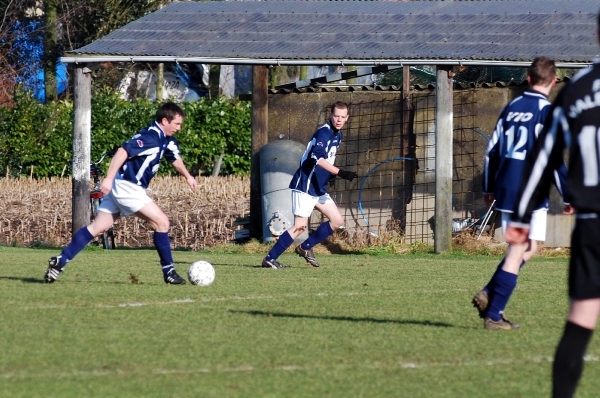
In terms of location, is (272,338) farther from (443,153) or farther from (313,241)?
(443,153)

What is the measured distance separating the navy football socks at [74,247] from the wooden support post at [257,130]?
23.6ft

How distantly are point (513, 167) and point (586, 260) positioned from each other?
3150 millimetres

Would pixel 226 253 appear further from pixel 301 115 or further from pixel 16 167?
pixel 16 167

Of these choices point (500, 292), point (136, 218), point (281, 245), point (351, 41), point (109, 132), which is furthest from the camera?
point (109, 132)

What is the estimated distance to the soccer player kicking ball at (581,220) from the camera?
15.6 ft

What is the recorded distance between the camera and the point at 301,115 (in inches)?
696

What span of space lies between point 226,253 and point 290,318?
8.01 meters

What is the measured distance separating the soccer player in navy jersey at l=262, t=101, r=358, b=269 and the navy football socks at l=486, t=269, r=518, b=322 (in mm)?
4761

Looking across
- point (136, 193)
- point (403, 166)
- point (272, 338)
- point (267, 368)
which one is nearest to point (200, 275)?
point (136, 193)

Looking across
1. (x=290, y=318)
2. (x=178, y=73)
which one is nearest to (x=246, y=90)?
(x=178, y=73)

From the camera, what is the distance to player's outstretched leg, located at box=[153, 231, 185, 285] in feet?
33.7

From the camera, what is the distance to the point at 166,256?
10.3 metres

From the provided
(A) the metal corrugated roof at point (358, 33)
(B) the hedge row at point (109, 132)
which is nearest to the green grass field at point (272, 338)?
(A) the metal corrugated roof at point (358, 33)

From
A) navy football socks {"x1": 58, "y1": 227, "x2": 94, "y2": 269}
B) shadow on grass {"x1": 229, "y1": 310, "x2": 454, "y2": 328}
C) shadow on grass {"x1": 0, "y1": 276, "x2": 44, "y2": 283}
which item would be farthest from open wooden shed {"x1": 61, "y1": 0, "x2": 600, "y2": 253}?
shadow on grass {"x1": 229, "y1": 310, "x2": 454, "y2": 328}
